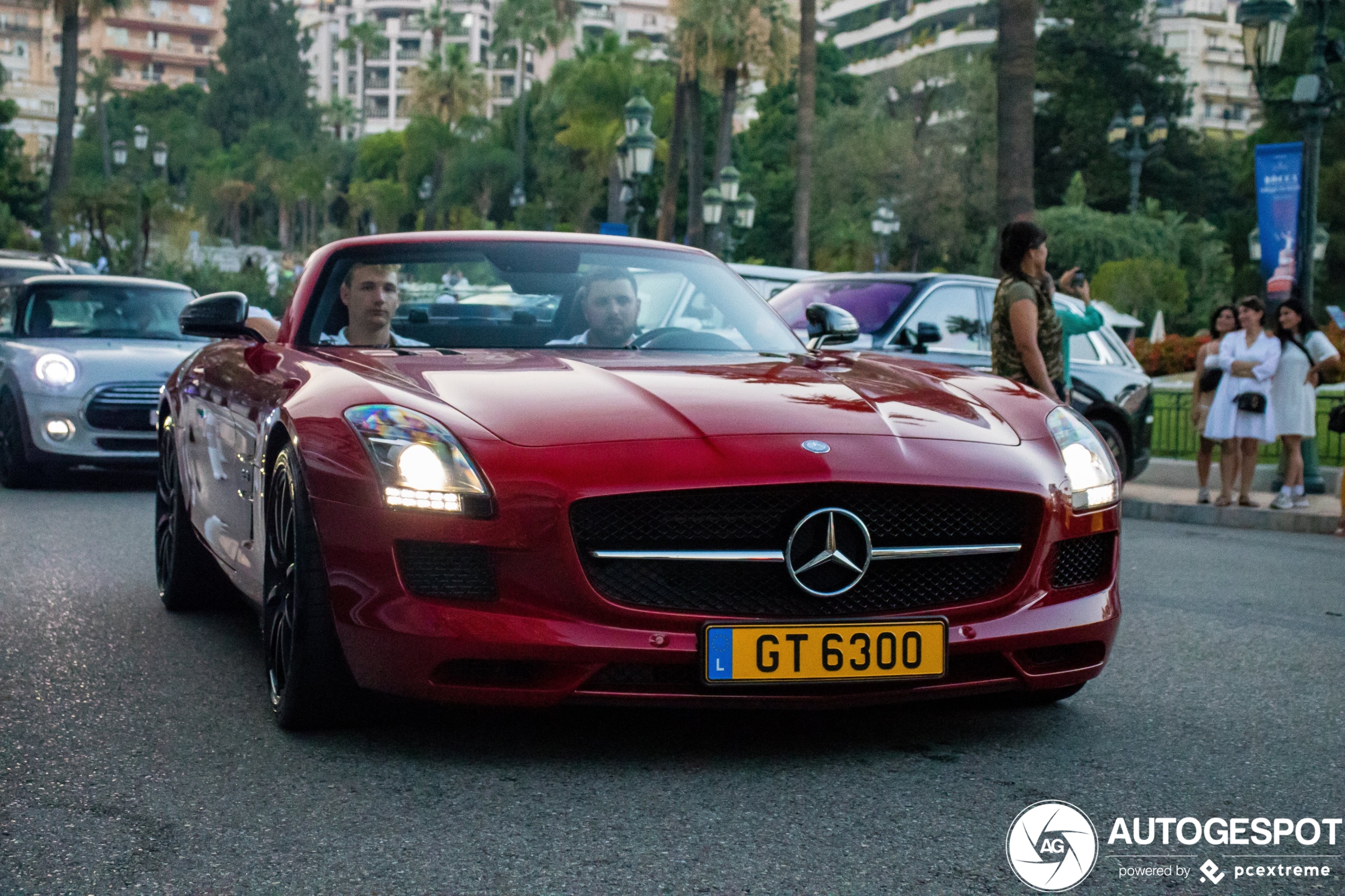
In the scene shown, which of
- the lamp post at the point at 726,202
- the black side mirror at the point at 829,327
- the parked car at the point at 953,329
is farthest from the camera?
the lamp post at the point at 726,202

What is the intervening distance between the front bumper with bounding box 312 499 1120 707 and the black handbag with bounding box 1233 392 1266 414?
10.4 metres

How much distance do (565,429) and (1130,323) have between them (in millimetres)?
38665

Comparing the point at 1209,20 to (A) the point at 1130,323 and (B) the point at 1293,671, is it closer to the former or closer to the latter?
(A) the point at 1130,323

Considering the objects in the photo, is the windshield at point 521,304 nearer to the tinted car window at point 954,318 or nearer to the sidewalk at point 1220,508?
the tinted car window at point 954,318

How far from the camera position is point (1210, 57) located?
121 m

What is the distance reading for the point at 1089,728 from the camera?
15.2 feet

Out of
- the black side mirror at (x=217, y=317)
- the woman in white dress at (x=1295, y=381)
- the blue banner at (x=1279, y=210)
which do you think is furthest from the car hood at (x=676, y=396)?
the blue banner at (x=1279, y=210)

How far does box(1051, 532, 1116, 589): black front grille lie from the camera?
436cm

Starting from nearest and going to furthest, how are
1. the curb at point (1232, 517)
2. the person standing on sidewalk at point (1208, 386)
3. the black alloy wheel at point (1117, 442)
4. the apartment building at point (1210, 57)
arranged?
1. the black alloy wheel at point (1117, 442)
2. the curb at point (1232, 517)
3. the person standing on sidewalk at point (1208, 386)
4. the apartment building at point (1210, 57)

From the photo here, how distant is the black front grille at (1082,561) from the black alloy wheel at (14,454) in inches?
352

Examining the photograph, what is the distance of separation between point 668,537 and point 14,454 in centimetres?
896

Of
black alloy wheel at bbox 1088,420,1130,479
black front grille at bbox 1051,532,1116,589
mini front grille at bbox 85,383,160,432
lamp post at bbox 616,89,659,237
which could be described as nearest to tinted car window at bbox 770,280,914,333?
black alloy wheel at bbox 1088,420,1130,479

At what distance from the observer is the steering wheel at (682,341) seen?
17.8 ft

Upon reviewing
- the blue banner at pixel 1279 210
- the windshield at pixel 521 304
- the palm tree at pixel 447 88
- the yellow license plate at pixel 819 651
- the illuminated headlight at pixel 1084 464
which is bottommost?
the yellow license plate at pixel 819 651
